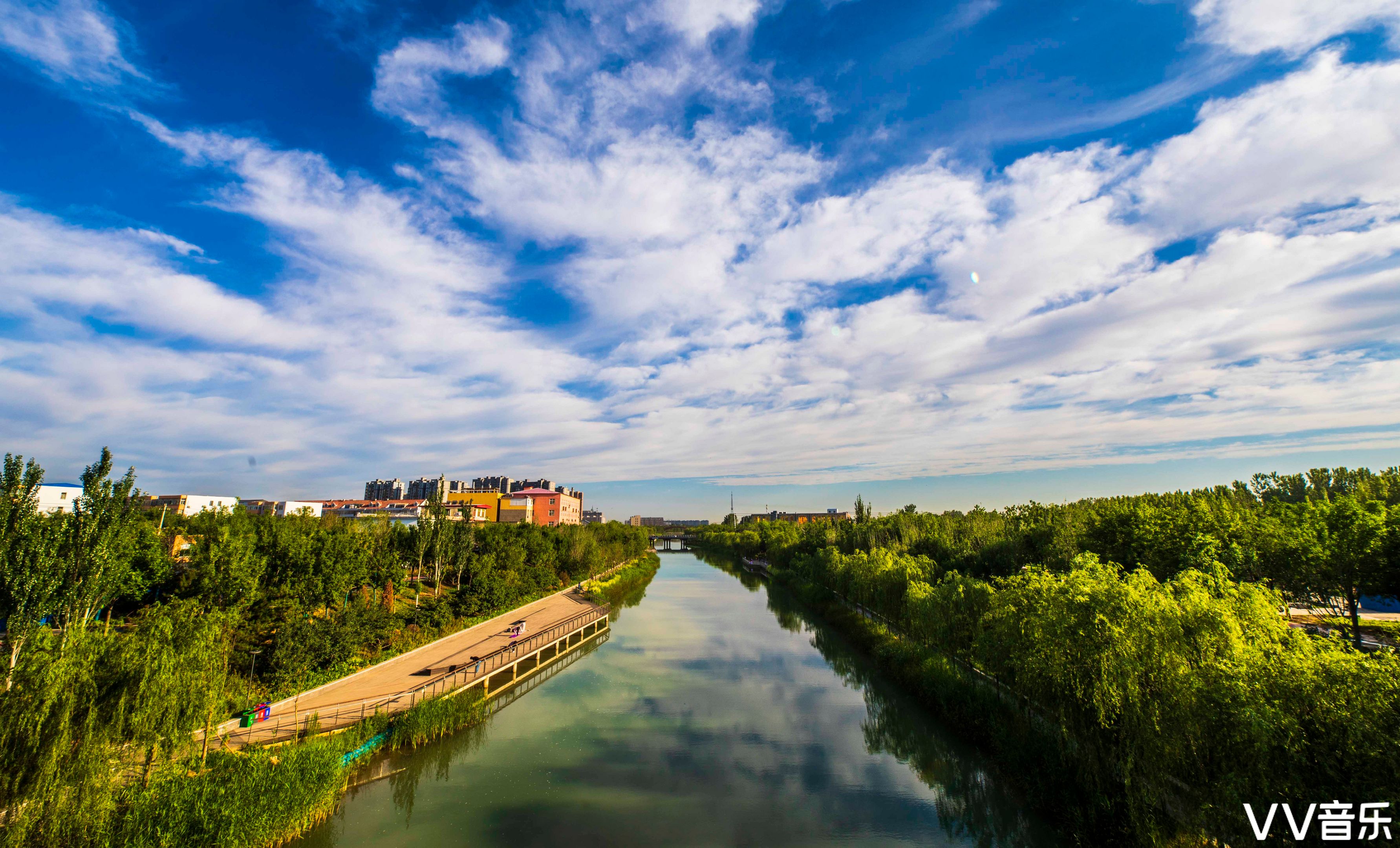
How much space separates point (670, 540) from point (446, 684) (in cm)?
15259

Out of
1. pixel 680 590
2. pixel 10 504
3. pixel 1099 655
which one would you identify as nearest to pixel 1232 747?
pixel 1099 655

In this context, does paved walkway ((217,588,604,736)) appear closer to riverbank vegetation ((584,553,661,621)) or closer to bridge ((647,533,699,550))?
riverbank vegetation ((584,553,661,621))

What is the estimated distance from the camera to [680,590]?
70.1m

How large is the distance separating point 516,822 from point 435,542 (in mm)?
31602

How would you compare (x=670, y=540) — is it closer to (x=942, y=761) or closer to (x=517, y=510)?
(x=517, y=510)

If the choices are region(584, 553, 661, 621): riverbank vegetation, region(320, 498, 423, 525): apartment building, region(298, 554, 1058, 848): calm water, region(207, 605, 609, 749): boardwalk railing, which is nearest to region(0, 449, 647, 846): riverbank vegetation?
region(207, 605, 609, 749): boardwalk railing

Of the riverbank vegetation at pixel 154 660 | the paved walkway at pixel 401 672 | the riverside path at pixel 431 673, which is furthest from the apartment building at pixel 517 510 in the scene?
the riverbank vegetation at pixel 154 660

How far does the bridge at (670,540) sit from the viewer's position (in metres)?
170

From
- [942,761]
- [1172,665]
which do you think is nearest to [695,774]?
[942,761]

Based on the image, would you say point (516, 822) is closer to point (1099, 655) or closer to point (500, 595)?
point (1099, 655)

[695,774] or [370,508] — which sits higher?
[370,508]

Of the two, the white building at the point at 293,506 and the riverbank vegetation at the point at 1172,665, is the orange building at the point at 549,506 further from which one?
the riverbank vegetation at the point at 1172,665

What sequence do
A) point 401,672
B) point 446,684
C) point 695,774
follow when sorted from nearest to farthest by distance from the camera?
point 695,774
point 446,684
point 401,672

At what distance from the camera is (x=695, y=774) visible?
18.8 m
